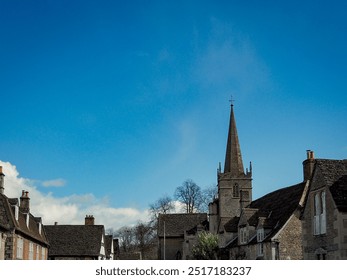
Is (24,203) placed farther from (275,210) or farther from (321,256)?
(321,256)

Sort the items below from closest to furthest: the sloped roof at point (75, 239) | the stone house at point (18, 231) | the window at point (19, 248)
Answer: the stone house at point (18, 231), the window at point (19, 248), the sloped roof at point (75, 239)

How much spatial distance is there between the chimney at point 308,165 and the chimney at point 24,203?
23.3 m

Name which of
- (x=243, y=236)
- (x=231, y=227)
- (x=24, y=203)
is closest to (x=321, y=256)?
(x=243, y=236)

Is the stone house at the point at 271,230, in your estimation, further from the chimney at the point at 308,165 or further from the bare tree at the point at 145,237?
the bare tree at the point at 145,237

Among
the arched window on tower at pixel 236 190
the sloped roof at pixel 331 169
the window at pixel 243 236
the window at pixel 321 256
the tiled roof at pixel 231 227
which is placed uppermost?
the arched window on tower at pixel 236 190

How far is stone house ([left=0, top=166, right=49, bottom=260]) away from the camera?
3177 cm

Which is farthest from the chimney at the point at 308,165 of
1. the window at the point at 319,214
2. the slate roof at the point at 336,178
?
the window at the point at 319,214

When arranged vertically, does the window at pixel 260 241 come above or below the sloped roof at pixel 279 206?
below

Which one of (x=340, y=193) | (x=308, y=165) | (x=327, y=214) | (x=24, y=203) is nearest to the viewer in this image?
(x=340, y=193)

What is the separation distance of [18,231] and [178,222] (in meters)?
46.9

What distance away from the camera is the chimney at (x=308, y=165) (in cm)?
3984

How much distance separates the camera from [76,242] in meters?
51.6

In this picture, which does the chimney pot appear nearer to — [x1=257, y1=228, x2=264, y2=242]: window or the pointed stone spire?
[x1=257, y1=228, x2=264, y2=242]: window
